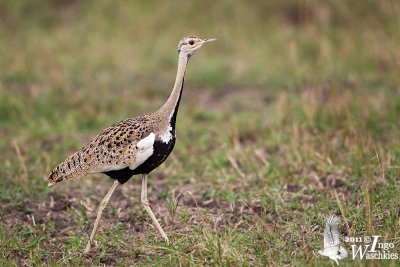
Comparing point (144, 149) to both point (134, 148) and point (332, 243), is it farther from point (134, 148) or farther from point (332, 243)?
point (332, 243)

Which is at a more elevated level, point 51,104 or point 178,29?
point 178,29

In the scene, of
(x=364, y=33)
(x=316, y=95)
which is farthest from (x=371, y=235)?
(x=364, y=33)

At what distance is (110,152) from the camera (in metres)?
4.49

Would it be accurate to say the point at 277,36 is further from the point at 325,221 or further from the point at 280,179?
the point at 325,221

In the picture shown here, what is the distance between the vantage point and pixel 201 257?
409 cm

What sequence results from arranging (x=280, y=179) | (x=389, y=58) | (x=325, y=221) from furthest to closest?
(x=389, y=58)
(x=280, y=179)
(x=325, y=221)

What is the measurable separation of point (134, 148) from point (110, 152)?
0.64 feet

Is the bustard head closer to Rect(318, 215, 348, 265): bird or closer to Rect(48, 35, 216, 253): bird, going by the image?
Rect(48, 35, 216, 253): bird

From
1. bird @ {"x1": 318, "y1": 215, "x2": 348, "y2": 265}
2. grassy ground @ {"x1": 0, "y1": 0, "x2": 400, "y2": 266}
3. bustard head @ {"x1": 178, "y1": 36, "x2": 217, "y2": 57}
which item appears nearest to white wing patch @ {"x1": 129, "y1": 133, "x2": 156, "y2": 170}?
grassy ground @ {"x1": 0, "y1": 0, "x2": 400, "y2": 266}

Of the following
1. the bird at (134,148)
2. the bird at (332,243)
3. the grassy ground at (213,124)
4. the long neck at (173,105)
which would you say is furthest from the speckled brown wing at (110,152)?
the bird at (332,243)

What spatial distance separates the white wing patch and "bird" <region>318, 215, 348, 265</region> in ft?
3.75

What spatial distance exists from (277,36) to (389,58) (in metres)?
1.80

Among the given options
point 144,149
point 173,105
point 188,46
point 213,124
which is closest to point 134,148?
point 144,149

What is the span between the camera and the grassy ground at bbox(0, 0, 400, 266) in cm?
447
